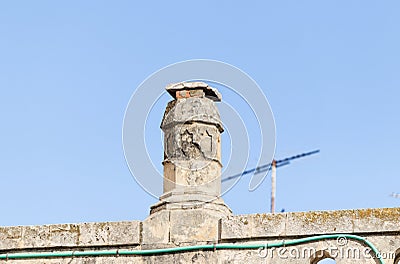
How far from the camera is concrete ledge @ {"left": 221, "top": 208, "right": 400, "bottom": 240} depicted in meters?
9.06

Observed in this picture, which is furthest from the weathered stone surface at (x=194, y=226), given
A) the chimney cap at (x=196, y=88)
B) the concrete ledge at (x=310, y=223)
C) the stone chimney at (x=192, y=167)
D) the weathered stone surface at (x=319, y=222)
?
the chimney cap at (x=196, y=88)

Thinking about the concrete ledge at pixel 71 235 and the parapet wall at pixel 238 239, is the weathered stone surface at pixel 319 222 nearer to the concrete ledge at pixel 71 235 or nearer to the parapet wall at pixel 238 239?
the parapet wall at pixel 238 239

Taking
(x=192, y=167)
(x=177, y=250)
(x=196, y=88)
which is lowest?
(x=177, y=250)

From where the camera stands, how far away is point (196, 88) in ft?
33.2

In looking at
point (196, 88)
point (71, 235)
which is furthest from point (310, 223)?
point (71, 235)

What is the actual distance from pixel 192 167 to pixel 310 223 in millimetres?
1306

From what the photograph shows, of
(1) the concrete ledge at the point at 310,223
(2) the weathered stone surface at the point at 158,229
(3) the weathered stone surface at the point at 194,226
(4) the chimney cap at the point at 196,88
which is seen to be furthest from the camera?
(4) the chimney cap at the point at 196,88

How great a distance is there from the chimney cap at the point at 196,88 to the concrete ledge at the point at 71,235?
4.49 feet

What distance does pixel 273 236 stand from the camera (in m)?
9.35

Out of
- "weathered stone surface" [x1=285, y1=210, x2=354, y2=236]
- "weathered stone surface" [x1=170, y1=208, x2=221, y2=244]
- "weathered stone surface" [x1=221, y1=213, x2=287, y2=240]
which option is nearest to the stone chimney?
"weathered stone surface" [x1=170, y1=208, x2=221, y2=244]

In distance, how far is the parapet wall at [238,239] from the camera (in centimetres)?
909

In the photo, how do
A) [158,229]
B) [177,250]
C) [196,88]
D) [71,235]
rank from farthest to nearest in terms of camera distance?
1. [196,88]
2. [71,235]
3. [158,229]
4. [177,250]

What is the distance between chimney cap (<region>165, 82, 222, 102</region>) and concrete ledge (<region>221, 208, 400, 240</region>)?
135 centimetres

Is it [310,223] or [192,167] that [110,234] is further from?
[310,223]
